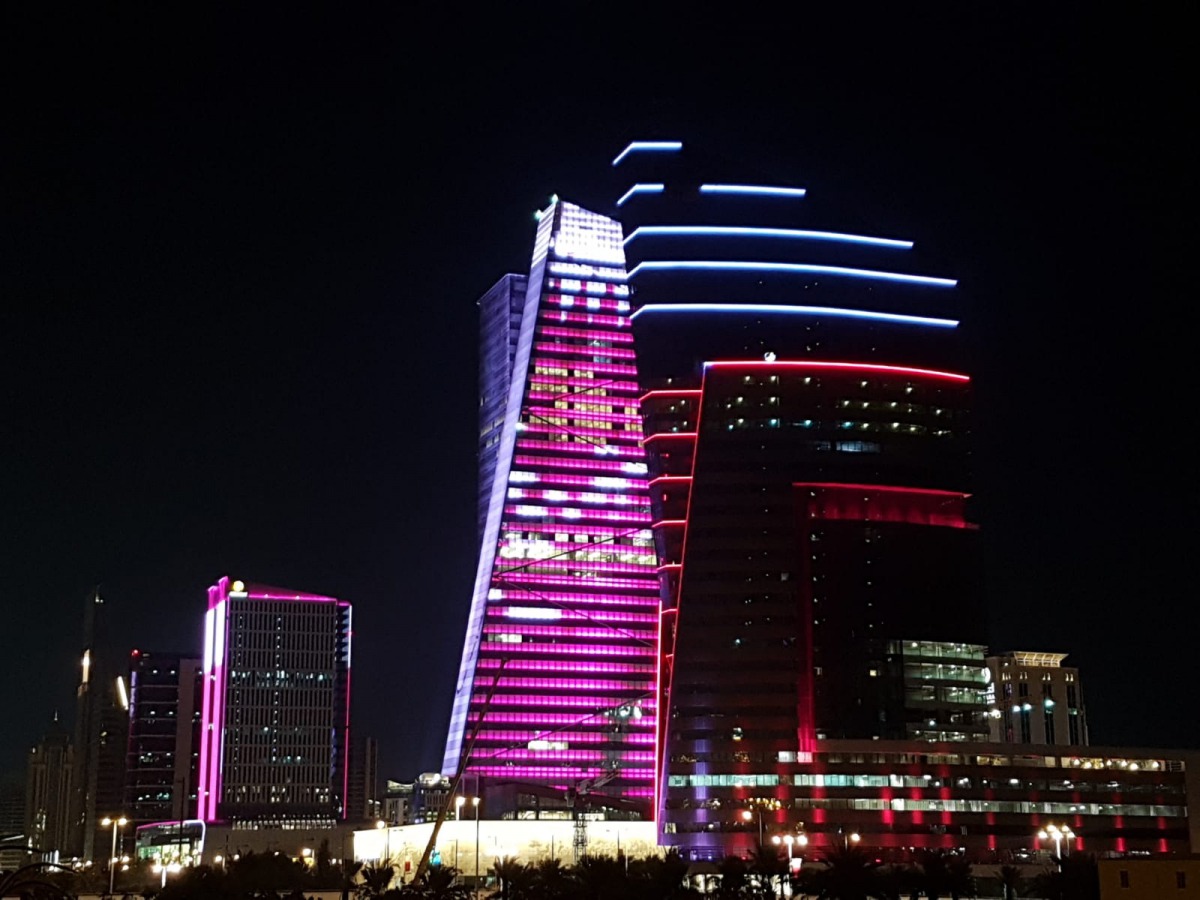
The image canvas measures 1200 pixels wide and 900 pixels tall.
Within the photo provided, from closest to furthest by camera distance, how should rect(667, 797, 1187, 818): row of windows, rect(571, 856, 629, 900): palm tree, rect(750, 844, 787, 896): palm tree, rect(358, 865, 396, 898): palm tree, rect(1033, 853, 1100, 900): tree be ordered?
rect(1033, 853, 1100, 900): tree < rect(571, 856, 629, 900): palm tree < rect(750, 844, 787, 896): palm tree < rect(358, 865, 396, 898): palm tree < rect(667, 797, 1187, 818): row of windows

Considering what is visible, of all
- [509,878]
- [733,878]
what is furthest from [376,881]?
[733,878]

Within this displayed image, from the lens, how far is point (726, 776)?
618 feet

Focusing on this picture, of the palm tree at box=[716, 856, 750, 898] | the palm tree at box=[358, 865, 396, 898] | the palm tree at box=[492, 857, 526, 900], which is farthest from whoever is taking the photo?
the palm tree at box=[358, 865, 396, 898]

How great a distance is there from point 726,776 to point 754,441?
41626 millimetres

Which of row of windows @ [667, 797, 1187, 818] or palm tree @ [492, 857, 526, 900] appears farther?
row of windows @ [667, 797, 1187, 818]

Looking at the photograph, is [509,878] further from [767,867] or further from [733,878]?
[767,867]

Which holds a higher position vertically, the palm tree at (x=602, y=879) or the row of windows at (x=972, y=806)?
the row of windows at (x=972, y=806)

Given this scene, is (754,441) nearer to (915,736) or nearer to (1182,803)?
(915,736)

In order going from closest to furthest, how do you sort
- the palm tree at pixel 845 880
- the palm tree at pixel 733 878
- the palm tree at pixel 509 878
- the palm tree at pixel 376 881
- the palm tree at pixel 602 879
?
1. the palm tree at pixel 602 879
2. the palm tree at pixel 845 880
3. the palm tree at pixel 733 878
4. the palm tree at pixel 509 878
5. the palm tree at pixel 376 881

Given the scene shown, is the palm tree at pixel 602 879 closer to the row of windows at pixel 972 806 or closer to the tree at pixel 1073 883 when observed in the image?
the tree at pixel 1073 883

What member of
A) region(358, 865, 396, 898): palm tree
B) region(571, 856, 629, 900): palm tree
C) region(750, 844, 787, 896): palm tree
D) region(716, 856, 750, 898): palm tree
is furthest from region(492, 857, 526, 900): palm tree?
region(750, 844, 787, 896): palm tree

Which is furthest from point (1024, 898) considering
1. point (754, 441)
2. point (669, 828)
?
point (754, 441)

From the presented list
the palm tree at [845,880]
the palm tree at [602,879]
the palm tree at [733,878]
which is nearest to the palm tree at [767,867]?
the palm tree at [733,878]

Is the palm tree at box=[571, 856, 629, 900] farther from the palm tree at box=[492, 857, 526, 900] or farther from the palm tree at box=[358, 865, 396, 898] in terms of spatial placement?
the palm tree at box=[358, 865, 396, 898]
